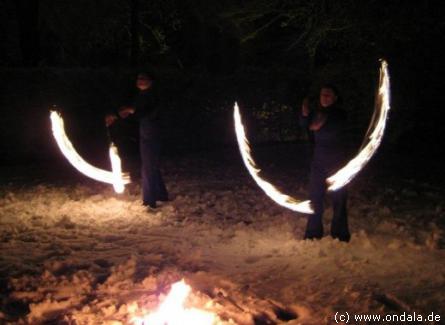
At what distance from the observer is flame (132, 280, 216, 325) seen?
5336 mm

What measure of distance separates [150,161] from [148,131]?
0.53 meters

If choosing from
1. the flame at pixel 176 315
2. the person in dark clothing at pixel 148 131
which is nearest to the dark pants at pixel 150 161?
the person in dark clothing at pixel 148 131

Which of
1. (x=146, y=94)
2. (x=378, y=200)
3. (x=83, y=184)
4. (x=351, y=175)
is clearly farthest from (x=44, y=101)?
(x=351, y=175)

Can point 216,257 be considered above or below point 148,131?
below

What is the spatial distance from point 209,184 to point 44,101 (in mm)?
6540

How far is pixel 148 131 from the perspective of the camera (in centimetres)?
995

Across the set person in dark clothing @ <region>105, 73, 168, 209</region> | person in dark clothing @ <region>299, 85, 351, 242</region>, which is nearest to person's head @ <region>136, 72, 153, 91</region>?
person in dark clothing @ <region>105, 73, 168, 209</region>

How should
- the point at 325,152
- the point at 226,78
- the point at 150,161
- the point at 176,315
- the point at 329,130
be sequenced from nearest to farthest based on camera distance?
the point at 176,315, the point at 329,130, the point at 325,152, the point at 150,161, the point at 226,78

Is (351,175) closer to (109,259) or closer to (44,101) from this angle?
(109,259)

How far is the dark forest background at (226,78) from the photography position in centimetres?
1517

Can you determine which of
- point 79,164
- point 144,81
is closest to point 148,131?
point 144,81

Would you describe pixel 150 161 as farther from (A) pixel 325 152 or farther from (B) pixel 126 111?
(A) pixel 325 152

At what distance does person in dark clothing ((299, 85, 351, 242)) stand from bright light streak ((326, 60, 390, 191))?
0.56 ft

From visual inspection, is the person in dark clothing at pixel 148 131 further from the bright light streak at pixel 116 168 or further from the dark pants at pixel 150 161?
the bright light streak at pixel 116 168
